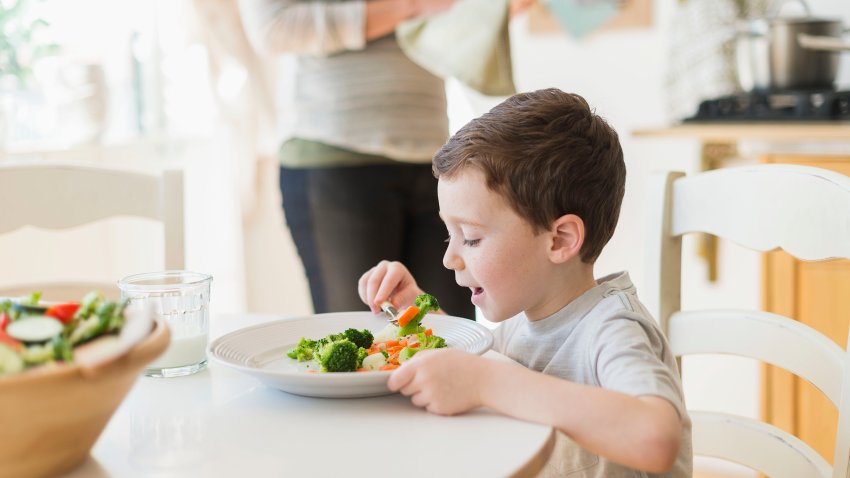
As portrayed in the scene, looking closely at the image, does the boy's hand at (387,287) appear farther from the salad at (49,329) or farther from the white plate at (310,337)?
the salad at (49,329)

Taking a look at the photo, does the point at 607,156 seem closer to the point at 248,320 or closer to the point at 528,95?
the point at 528,95

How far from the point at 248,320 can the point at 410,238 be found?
2.05 ft

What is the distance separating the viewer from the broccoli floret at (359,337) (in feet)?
3.17

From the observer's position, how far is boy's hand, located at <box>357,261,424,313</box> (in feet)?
3.96

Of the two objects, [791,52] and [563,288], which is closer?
[563,288]

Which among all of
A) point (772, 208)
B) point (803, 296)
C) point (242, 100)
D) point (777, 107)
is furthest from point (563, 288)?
point (242, 100)

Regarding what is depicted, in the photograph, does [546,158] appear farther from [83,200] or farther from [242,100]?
[242,100]

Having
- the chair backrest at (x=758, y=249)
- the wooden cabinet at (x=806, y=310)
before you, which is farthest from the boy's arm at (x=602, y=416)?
the wooden cabinet at (x=806, y=310)

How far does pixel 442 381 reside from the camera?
0.82 metres

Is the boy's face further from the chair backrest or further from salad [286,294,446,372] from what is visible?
the chair backrest

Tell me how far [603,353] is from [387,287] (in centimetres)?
36

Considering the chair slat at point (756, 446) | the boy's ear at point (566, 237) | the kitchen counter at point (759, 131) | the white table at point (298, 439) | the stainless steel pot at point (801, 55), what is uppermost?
the stainless steel pot at point (801, 55)

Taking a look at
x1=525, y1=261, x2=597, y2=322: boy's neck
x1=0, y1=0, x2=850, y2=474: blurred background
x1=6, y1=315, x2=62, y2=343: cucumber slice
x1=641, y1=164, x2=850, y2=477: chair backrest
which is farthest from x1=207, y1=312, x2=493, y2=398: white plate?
x1=0, y1=0, x2=850, y2=474: blurred background

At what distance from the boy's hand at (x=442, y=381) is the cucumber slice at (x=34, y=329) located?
29 cm
